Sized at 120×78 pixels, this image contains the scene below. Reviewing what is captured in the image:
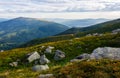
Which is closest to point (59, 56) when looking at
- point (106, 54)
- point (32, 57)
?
point (32, 57)

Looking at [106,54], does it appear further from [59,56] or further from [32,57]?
[32,57]

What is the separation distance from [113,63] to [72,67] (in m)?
3.69

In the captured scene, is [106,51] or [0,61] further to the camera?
[0,61]

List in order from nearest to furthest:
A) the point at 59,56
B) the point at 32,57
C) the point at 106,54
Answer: the point at 106,54 < the point at 59,56 < the point at 32,57

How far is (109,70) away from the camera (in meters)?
22.9

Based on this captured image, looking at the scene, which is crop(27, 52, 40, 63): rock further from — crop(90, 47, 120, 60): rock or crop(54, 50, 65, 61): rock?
crop(90, 47, 120, 60): rock

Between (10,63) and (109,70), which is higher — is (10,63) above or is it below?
below

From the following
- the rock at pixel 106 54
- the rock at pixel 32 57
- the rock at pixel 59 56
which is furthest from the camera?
the rock at pixel 32 57

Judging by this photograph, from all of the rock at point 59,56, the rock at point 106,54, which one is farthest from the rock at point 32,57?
the rock at point 106,54

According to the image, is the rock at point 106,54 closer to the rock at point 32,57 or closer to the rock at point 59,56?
the rock at point 59,56

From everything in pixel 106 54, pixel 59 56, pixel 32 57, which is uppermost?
pixel 106 54

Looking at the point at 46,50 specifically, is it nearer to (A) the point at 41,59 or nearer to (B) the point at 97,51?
(A) the point at 41,59

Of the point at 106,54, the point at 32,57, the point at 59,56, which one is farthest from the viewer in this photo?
the point at 32,57

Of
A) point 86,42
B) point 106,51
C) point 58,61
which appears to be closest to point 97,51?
point 106,51
